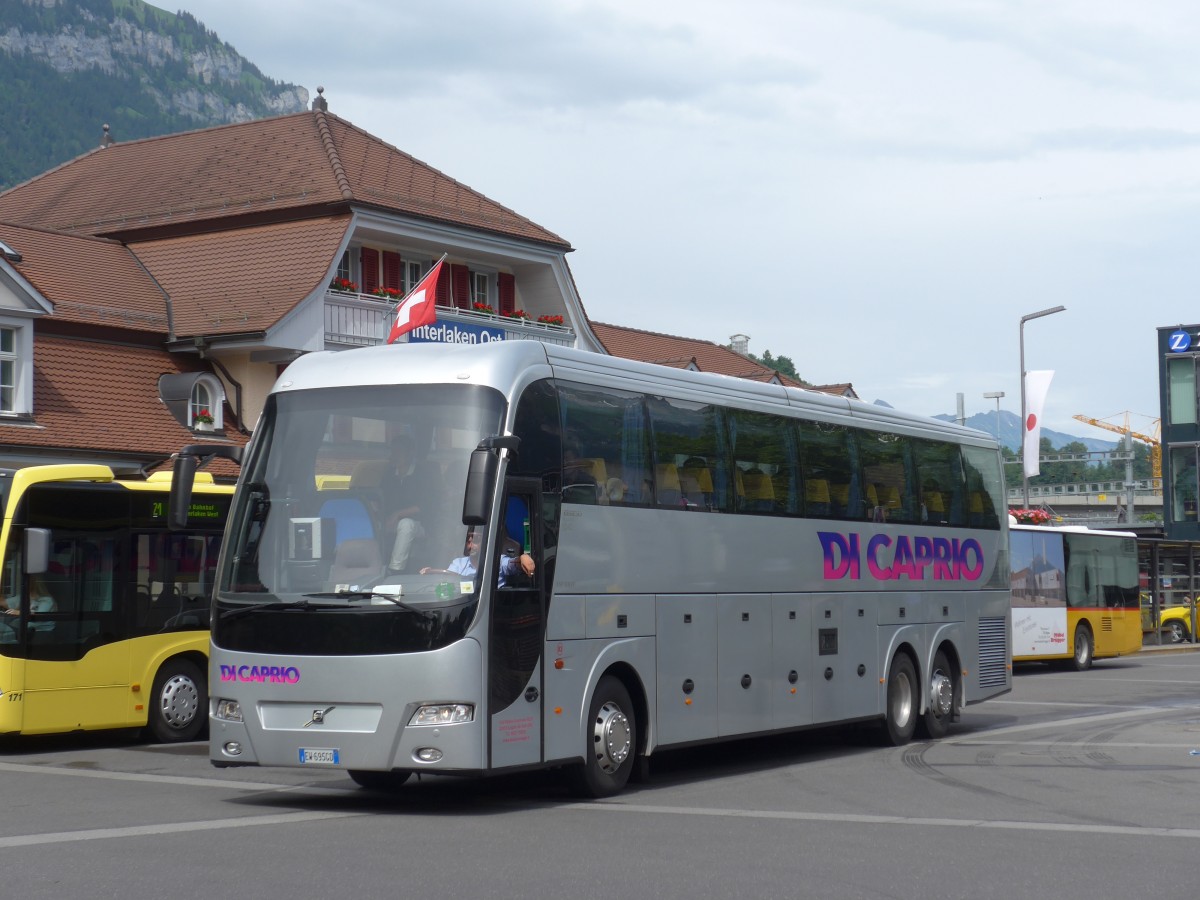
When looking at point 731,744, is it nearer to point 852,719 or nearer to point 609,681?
point 852,719

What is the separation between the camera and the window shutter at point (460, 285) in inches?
1532

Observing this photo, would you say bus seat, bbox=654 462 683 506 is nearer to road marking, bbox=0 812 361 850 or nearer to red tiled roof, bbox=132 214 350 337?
road marking, bbox=0 812 361 850

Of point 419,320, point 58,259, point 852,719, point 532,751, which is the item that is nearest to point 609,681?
point 532,751

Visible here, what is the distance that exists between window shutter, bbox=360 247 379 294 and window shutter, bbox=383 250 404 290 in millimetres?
204

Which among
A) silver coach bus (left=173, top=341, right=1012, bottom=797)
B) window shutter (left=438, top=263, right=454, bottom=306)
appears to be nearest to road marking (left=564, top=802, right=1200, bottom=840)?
silver coach bus (left=173, top=341, right=1012, bottom=797)

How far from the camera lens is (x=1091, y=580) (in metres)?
37.3

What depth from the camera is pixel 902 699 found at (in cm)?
1855

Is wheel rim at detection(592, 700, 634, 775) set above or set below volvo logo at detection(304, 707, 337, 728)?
below

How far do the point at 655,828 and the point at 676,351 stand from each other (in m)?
48.0

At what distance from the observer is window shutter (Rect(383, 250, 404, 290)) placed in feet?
122

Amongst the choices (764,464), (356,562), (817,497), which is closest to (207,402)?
(817,497)

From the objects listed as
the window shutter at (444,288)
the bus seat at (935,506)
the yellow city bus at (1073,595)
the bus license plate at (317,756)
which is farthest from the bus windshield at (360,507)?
the window shutter at (444,288)

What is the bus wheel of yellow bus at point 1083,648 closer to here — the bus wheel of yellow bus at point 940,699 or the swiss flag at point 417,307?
the swiss flag at point 417,307

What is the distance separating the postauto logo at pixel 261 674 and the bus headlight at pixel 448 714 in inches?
38.7
